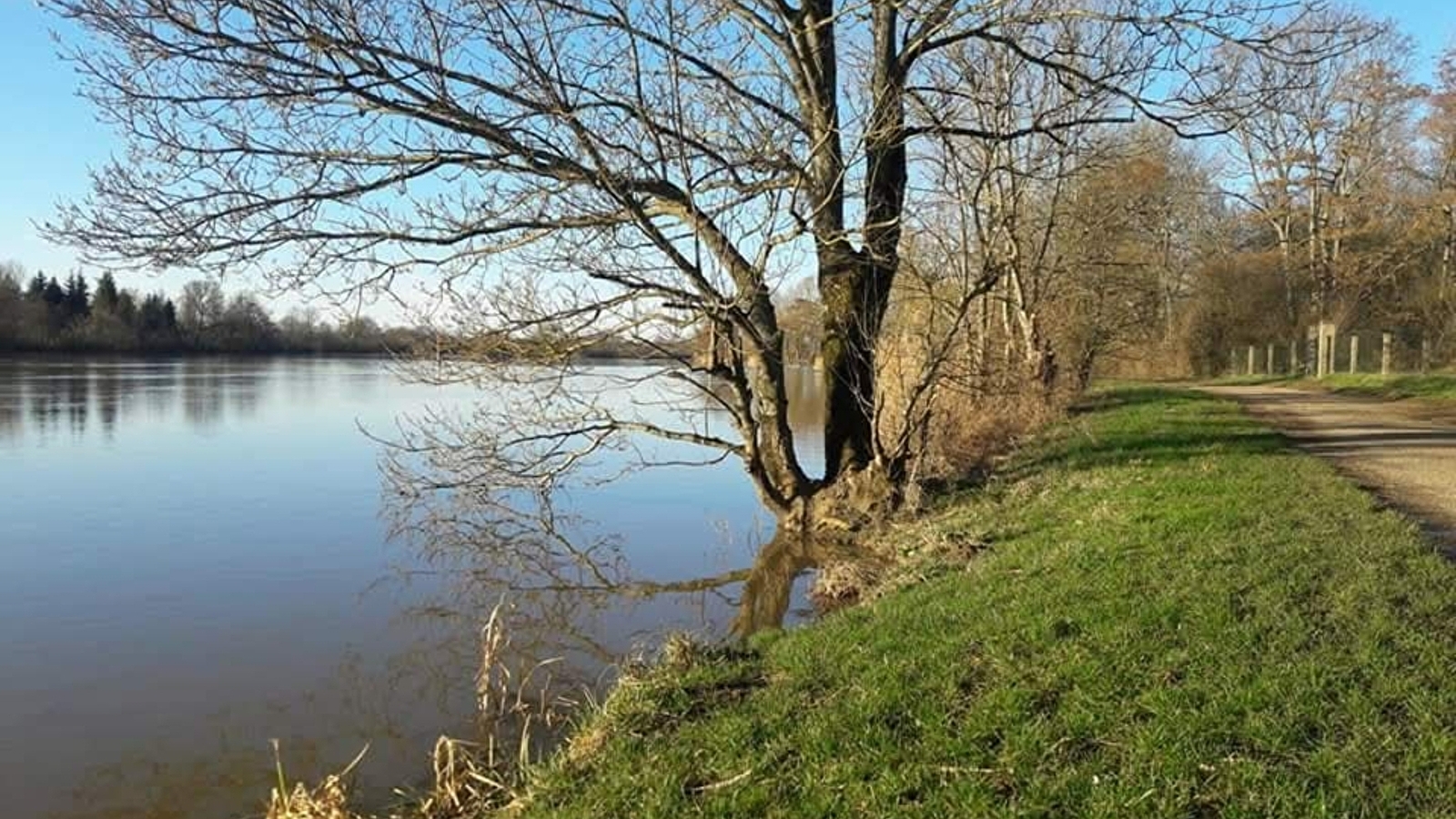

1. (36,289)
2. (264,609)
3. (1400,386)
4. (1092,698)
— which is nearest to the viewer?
(1092,698)

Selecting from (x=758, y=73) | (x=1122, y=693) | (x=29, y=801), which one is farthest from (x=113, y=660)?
(x=758, y=73)

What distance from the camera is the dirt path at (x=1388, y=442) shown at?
891cm

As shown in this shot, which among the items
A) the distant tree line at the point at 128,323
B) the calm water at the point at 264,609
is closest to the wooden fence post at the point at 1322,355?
the calm water at the point at 264,609

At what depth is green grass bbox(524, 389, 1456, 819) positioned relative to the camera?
3811 mm

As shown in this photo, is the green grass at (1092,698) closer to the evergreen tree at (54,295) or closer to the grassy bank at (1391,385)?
the grassy bank at (1391,385)

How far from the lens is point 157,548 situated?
11.7m

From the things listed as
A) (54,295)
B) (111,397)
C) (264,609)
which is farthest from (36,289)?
(264,609)

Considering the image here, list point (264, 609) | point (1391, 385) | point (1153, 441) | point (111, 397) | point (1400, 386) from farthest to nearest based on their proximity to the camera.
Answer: point (111, 397)
point (1391, 385)
point (1400, 386)
point (1153, 441)
point (264, 609)

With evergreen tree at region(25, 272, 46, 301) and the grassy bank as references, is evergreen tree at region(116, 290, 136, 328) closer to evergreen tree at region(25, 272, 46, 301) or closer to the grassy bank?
evergreen tree at region(25, 272, 46, 301)

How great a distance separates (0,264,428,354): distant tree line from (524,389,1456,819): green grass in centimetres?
5591

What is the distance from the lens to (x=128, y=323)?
7044 centimetres

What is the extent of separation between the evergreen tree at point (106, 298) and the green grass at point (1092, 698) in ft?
251

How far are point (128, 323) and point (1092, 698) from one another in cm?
7908

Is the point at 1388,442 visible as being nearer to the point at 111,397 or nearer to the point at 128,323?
the point at 111,397
